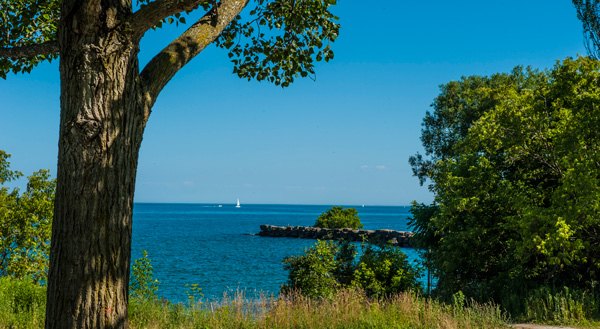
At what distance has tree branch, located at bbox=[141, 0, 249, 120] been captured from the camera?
4.26m

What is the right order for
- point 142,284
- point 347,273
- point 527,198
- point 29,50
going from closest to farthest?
point 29,50 < point 142,284 < point 527,198 < point 347,273

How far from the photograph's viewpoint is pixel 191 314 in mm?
9039

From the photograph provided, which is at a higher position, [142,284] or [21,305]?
[142,284]

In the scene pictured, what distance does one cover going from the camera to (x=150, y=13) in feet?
13.4

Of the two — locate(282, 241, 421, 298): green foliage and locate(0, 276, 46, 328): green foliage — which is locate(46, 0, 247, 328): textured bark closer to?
locate(0, 276, 46, 328): green foliage

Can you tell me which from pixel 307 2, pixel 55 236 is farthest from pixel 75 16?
pixel 307 2

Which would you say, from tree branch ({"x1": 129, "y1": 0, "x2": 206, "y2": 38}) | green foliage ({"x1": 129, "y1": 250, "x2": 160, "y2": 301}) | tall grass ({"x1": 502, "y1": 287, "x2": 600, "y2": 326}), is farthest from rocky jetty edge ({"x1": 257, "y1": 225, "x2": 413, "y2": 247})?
tree branch ({"x1": 129, "y1": 0, "x2": 206, "y2": 38})

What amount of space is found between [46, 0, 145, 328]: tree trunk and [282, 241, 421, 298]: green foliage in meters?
10.4

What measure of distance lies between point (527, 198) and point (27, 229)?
1488 centimetres

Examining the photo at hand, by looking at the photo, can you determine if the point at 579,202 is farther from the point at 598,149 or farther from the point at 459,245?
the point at 459,245

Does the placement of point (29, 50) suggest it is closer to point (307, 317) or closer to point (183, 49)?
point (183, 49)

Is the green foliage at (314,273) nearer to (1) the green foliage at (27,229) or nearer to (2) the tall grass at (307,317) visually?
(2) the tall grass at (307,317)

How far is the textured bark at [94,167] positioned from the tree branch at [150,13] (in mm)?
41

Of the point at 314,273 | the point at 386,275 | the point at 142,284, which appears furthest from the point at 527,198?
the point at 142,284
